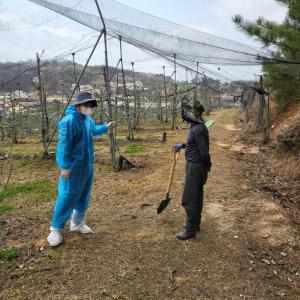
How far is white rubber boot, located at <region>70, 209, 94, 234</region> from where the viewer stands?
166 inches

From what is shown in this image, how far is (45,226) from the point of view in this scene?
15.1 ft

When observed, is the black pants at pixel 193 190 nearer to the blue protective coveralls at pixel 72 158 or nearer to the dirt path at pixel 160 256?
the dirt path at pixel 160 256

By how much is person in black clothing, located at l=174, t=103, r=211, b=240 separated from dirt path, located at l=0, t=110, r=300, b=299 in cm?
25

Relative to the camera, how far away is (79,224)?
427 centimetres

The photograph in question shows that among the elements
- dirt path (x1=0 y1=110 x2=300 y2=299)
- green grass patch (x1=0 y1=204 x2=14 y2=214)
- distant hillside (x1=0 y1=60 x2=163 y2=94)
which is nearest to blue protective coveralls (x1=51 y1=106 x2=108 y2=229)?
dirt path (x1=0 y1=110 x2=300 y2=299)

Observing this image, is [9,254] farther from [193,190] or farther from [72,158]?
[193,190]

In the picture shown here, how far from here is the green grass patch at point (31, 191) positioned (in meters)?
6.30

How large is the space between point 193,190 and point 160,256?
0.80m

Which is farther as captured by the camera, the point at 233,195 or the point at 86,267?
the point at 233,195

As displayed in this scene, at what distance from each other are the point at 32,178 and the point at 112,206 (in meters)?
3.11

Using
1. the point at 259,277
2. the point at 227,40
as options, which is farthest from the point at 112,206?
the point at 227,40

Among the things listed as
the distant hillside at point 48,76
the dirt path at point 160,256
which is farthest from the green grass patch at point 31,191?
the distant hillside at point 48,76

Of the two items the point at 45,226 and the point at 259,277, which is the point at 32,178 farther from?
the point at 259,277

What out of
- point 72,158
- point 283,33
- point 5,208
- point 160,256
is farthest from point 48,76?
point 160,256
